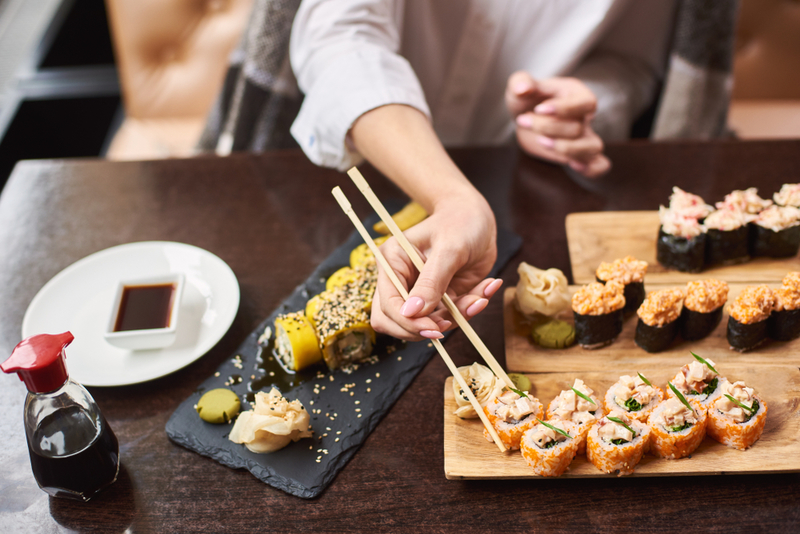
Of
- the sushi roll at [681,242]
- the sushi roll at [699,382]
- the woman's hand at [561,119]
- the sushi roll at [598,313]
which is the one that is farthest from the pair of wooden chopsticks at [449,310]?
the woman's hand at [561,119]

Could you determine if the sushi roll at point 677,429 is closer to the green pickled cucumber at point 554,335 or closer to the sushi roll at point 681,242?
the green pickled cucumber at point 554,335

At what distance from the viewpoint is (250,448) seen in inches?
47.0

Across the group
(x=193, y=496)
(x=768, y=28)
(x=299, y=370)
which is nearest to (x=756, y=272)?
(x=299, y=370)

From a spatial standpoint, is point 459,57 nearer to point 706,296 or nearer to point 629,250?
point 629,250

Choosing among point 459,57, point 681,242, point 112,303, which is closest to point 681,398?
point 681,242

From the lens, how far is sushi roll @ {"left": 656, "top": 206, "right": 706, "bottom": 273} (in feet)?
4.86

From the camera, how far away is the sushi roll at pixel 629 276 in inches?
54.9

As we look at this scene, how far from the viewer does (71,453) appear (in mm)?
1070

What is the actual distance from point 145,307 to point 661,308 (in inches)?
46.0

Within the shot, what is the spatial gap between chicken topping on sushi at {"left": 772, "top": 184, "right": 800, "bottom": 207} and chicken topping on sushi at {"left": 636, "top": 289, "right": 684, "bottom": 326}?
499 mm

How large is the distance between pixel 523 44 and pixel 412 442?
147 cm

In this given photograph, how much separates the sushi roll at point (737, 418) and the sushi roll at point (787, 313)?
0.79ft

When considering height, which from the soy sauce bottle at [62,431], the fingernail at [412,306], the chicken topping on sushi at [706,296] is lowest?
the soy sauce bottle at [62,431]

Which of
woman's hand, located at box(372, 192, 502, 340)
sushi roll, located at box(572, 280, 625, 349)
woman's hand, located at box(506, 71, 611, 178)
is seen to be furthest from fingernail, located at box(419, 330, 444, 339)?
woman's hand, located at box(506, 71, 611, 178)
